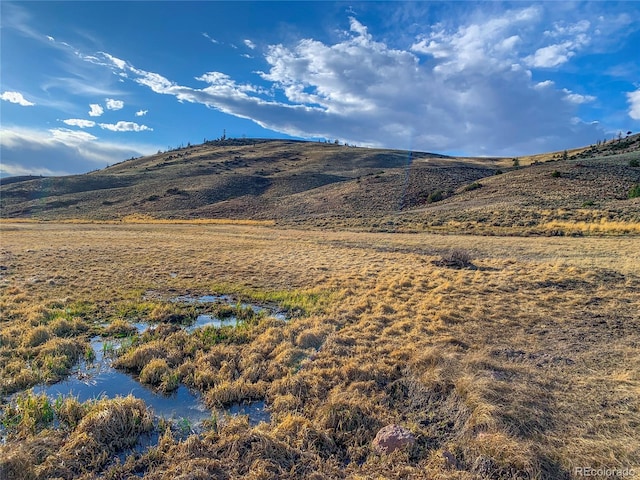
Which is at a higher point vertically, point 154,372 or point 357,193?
point 357,193

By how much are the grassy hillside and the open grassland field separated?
2213cm

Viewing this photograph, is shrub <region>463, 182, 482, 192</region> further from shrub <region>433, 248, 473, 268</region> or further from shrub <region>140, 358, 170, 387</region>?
shrub <region>140, 358, 170, 387</region>

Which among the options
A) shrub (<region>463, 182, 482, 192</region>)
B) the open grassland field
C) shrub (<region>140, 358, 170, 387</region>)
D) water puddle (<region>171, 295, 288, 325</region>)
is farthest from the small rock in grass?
shrub (<region>463, 182, 482, 192</region>)

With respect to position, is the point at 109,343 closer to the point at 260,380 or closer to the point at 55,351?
the point at 55,351

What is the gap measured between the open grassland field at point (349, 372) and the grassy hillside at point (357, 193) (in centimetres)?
2213

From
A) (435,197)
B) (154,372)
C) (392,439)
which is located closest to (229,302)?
(154,372)

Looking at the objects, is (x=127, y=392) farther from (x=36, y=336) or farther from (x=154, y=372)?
(x=36, y=336)

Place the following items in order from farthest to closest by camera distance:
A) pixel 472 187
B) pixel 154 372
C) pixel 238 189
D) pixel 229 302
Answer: pixel 238 189, pixel 472 187, pixel 229 302, pixel 154 372

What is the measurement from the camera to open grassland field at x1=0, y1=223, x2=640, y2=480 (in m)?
4.96

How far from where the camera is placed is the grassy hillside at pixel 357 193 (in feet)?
122

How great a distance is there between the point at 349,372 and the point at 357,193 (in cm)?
5802

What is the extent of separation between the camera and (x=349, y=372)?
7.38m

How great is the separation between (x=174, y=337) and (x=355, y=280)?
839 cm

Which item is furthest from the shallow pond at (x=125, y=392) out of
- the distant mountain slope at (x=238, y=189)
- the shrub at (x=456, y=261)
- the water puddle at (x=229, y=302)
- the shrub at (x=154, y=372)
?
the distant mountain slope at (x=238, y=189)
